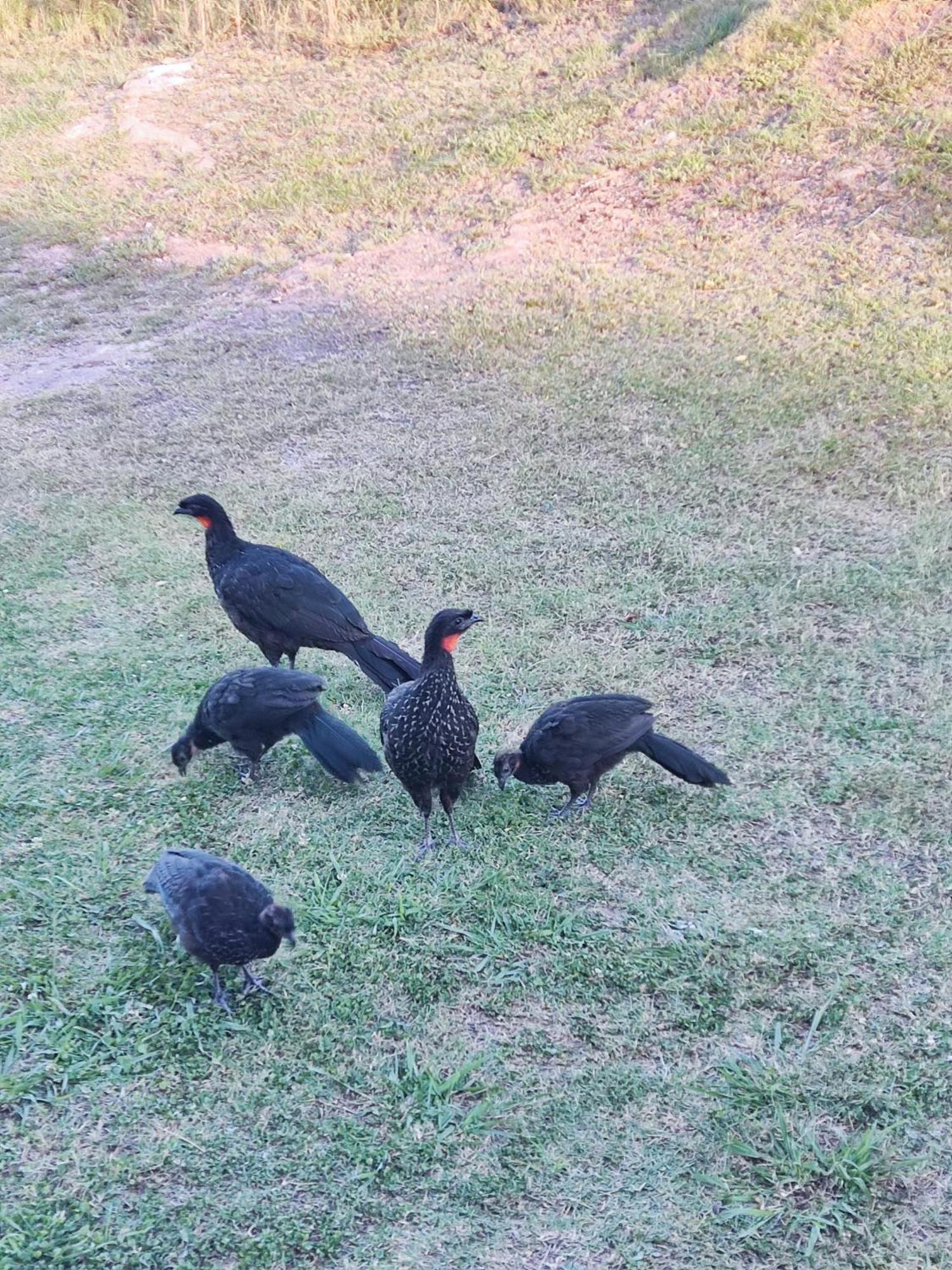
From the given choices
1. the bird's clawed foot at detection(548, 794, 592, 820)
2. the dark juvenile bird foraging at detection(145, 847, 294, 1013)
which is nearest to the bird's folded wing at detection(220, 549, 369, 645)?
the bird's clawed foot at detection(548, 794, 592, 820)

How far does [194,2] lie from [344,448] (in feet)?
35.8

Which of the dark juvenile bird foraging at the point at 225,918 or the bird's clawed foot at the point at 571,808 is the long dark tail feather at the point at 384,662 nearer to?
the bird's clawed foot at the point at 571,808

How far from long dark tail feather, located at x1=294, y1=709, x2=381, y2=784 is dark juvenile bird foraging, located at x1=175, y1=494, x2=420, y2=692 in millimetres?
519

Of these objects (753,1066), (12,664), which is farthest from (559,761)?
(12,664)

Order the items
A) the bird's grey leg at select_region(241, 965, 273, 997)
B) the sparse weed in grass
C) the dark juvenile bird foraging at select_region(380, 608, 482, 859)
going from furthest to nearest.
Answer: the dark juvenile bird foraging at select_region(380, 608, 482, 859) < the bird's grey leg at select_region(241, 965, 273, 997) < the sparse weed in grass

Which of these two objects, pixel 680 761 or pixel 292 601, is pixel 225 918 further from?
pixel 292 601

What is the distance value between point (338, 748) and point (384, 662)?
695 mm

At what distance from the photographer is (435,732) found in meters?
4.13

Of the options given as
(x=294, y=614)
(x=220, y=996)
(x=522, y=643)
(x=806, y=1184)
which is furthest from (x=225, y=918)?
(x=522, y=643)

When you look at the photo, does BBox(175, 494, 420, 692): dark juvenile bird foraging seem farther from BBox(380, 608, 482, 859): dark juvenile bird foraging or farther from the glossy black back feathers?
the glossy black back feathers

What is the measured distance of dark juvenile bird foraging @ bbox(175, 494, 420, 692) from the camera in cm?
518

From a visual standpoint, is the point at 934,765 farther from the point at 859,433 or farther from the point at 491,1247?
the point at 859,433

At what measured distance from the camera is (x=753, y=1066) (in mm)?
3346

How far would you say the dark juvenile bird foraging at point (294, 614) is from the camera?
17.0 feet
